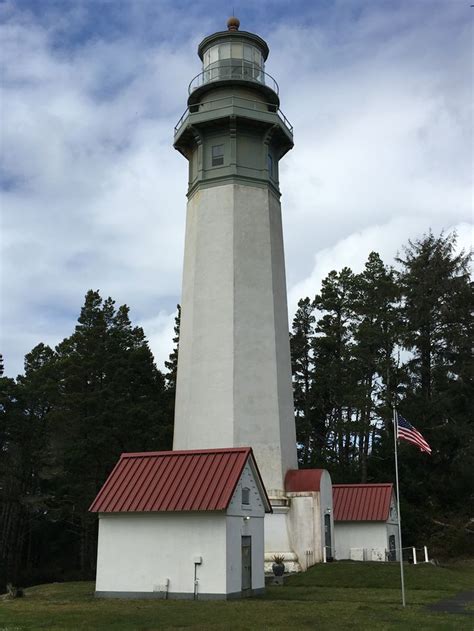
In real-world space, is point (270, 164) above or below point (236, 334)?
above

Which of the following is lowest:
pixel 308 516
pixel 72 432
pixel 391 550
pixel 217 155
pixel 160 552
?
pixel 391 550

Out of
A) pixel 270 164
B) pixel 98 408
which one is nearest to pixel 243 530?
pixel 270 164

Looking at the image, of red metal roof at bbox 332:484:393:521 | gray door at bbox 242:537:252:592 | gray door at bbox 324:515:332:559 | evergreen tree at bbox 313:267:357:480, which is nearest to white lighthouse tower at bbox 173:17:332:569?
gray door at bbox 324:515:332:559

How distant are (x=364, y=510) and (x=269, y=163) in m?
16.5

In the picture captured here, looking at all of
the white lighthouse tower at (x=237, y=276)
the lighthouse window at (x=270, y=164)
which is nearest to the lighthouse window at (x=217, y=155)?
the white lighthouse tower at (x=237, y=276)

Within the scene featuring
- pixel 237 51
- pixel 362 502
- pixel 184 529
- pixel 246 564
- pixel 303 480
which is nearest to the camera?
pixel 184 529

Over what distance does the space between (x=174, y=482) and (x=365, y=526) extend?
14336 mm

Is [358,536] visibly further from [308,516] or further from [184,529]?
[184,529]

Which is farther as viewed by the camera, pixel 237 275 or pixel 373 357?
pixel 373 357

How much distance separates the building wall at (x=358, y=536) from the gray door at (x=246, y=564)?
496 inches

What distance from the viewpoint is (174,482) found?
20281mm

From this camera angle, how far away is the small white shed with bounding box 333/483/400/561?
102ft

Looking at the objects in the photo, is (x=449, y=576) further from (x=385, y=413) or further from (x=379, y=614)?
(x=385, y=413)

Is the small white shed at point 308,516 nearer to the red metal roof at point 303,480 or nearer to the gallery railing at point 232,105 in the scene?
the red metal roof at point 303,480
